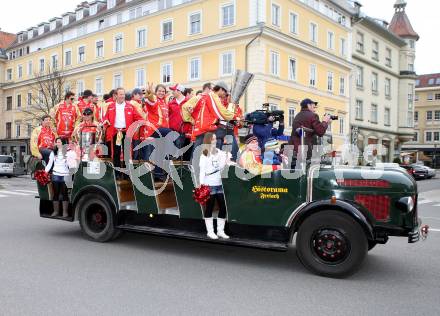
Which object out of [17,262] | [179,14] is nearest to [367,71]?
[179,14]

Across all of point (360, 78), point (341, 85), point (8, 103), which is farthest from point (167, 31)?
point (8, 103)

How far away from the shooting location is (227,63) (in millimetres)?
31203

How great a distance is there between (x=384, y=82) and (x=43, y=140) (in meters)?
45.0

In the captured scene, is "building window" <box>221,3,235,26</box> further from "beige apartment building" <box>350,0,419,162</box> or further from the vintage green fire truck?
the vintage green fire truck

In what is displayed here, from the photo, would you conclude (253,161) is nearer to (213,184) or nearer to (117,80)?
(213,184)

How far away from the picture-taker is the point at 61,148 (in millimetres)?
8234

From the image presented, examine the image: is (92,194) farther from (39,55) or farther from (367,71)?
(39,55)

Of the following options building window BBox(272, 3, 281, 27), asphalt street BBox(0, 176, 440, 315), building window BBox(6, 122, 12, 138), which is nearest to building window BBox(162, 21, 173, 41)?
building window BBox(272, 3, 281, 27)

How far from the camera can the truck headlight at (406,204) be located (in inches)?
202

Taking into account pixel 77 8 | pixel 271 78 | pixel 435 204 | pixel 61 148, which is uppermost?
pixel 77 8

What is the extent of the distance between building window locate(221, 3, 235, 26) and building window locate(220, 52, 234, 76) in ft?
6.87

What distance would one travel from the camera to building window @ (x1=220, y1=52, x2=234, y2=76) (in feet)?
102

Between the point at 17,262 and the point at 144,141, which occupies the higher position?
the point at 144,141

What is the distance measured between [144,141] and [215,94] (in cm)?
145
